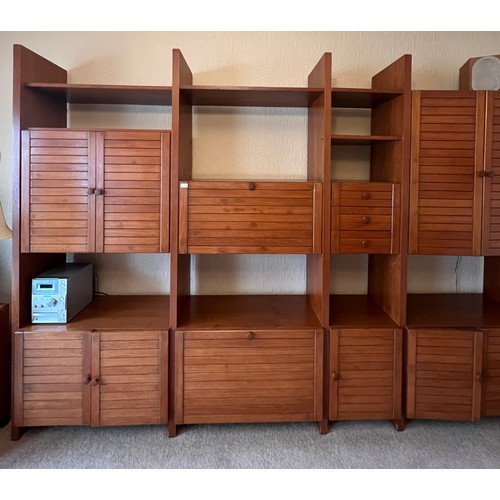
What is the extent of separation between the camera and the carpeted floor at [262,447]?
200 centimetres

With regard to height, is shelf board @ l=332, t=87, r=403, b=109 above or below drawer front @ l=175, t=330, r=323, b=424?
above

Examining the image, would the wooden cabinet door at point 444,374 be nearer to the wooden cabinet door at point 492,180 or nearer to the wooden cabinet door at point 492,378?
the wooden cabinet door at point 492,378

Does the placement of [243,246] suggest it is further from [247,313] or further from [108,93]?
[108,93]

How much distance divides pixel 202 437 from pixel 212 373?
328 millimetres

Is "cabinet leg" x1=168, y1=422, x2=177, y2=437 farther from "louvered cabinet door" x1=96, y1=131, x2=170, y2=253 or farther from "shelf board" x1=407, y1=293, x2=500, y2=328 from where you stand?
"shelf board" x1=407, y1=293, x2=500, y2=328

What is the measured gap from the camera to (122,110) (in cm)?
260

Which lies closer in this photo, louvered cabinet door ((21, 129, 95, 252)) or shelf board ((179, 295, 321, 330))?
louvered cabinet door ((21, 129, 95, 252))

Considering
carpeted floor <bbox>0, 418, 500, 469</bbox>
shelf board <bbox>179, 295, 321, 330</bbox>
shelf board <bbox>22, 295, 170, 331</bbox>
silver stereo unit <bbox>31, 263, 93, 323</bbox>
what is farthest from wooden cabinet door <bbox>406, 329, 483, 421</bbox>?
silver stereo unit <bbox>31, 263, 93, 323</bbox>

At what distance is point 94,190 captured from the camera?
212 centimetres

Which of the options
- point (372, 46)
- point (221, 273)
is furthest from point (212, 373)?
point (372, 46)

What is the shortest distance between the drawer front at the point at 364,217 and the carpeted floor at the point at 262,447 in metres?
0.93

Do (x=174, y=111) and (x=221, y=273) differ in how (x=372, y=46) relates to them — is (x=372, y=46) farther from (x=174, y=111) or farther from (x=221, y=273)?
(x=221, y=273)

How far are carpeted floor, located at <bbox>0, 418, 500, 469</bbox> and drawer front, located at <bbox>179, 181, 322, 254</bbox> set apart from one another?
3.03ft

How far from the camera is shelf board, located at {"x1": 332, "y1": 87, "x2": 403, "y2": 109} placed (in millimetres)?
2199
